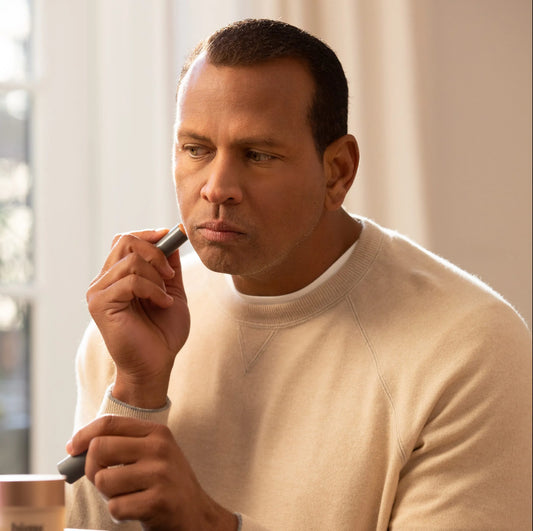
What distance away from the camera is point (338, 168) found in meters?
1.56

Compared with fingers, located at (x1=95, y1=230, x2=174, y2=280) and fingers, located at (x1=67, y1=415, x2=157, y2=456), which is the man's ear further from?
fingers, located at (x1=67, y1=415, x2=157, y2=456)

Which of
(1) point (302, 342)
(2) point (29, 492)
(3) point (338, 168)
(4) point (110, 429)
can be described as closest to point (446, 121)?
(3) point (338, 168)

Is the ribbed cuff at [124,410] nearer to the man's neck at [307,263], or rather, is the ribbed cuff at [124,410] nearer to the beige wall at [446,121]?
the man's neck at [307,263]

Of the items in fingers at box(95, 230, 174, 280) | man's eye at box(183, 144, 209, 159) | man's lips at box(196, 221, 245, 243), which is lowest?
fingers at box(95, 230, 174, 280)

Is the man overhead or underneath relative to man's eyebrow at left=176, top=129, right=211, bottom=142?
underneath

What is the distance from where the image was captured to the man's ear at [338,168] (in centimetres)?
154

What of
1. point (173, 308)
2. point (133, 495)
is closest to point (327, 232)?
point (173, 308)

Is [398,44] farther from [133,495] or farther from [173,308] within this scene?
[133,495]

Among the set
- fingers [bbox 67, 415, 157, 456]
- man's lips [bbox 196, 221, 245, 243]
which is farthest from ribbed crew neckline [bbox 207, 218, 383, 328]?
fingers [bbox 67, 415, 157, 456]

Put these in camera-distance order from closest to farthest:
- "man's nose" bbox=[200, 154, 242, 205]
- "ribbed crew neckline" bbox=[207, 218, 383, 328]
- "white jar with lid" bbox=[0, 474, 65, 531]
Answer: "white jar with lid" bbox=[0, 474, 65, 531], "man's nose" bbox=[200, 154, 242, 205], "ribbed crew neckline" bbox=[207, 218, 383, 328]

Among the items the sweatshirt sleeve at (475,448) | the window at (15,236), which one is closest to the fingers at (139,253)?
the sweatshirt sleeve at (475,448)

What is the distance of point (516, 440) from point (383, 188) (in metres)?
1.11

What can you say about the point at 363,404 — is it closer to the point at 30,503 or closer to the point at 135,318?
the point at 135,318

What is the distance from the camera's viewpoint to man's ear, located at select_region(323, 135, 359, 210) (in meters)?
Result: 1.54
